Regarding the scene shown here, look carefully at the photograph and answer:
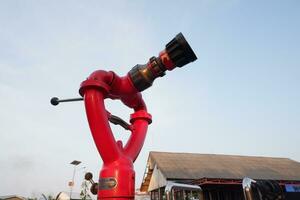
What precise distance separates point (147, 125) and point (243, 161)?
60.7ft

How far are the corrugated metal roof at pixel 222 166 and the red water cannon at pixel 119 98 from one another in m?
12.6

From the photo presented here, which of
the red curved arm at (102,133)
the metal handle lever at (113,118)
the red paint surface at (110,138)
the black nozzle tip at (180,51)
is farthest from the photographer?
→ the metal handle lever at (113,118)

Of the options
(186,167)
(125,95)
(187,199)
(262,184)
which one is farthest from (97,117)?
(186,167)

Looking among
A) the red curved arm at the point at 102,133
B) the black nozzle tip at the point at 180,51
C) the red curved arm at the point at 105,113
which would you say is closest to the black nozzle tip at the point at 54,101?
the red curved arm at the point at 105,113

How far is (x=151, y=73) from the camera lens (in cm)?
284

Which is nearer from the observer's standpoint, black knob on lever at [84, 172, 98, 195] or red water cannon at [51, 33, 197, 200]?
red water cannon at [51, 33, 197, 200]

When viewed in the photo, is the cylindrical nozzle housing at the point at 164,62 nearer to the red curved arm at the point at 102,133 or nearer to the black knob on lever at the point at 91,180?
the red curved arm at the point at 102,133

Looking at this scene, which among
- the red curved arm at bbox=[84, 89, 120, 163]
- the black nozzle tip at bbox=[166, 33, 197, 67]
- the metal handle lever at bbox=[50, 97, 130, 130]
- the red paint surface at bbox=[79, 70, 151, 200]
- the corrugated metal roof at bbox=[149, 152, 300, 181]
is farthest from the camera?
the corrugated metal roof at bbox=[149, 152, 300, 181]

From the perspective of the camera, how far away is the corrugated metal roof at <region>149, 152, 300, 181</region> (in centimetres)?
1542

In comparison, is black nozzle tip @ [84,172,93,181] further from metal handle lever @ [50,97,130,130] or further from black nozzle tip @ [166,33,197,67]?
black nozzle tip @ [166,33,197,67]

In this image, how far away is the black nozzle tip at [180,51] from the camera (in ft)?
8.53

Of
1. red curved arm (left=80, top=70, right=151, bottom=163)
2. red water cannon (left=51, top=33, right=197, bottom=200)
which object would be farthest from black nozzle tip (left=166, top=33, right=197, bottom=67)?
red curved arm (left=80, top=70, right=151, bottom=163)

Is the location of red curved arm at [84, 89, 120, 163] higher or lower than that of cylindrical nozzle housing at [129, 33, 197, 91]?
lower

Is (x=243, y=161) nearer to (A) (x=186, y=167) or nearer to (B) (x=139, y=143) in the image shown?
(A) (x=186, y=167)
